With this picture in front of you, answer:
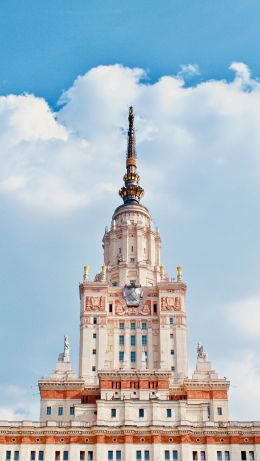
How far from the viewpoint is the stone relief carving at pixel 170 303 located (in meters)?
147

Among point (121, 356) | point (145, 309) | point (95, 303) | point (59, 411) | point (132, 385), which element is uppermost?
point (95, 303)

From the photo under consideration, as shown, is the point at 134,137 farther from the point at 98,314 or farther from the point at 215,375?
the point at 215,375

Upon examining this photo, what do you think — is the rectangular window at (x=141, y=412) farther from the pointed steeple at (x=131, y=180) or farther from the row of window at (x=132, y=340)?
the pointed steeple at (x=131, y=180)

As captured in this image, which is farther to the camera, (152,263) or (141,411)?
(152,263)

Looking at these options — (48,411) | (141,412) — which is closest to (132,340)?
(48,411)

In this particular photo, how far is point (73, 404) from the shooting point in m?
133

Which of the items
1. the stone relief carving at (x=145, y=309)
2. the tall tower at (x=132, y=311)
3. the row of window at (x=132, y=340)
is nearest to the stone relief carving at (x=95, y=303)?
the tall tower at (x=132, y=311)

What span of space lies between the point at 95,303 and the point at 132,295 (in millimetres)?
7332

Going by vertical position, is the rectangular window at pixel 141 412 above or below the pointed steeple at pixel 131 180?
below

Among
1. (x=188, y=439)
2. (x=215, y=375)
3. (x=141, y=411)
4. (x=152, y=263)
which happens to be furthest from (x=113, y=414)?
(x=152, y=263)

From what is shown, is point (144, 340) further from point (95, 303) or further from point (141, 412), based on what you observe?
point (141, 412)

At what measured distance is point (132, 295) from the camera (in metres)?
150

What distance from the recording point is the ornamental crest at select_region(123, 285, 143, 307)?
149m

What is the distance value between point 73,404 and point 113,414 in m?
10.6
